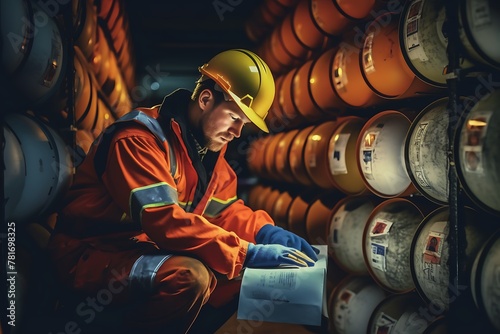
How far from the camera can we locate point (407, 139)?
1800 mm

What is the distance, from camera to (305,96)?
9.82 feet

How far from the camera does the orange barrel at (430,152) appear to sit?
5.28 ft

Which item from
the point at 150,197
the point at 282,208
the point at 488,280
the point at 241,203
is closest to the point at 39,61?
the point at 150,197

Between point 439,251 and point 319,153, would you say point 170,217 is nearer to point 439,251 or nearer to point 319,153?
point 439,251

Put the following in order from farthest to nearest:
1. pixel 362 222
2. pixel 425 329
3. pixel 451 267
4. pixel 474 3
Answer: pixel 362 222, pixel 425 329, pixel 451 267, pixel 474 3

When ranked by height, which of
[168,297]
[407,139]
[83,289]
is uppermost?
[407,139]

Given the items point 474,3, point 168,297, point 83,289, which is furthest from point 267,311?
point 474,3

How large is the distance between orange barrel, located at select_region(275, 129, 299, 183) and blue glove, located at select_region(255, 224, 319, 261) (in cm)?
117

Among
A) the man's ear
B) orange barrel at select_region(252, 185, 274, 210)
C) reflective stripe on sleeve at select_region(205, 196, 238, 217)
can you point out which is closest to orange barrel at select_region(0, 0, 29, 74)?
the man's ear

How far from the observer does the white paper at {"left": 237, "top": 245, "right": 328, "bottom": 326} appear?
160cm

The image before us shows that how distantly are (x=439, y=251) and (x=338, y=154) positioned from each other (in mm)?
858

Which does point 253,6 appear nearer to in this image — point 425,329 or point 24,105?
point 24,105

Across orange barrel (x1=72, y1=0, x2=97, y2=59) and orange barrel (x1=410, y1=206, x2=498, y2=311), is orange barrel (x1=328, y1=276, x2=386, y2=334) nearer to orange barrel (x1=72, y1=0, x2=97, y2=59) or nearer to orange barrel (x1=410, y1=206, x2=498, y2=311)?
orange barrel (x1=410, y1=206, x2=498, y2=311)

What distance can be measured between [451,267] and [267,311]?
57 cm
